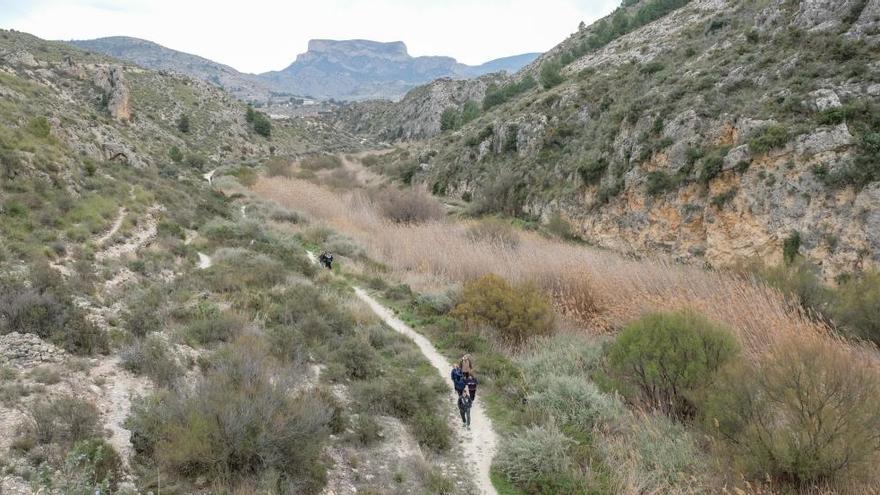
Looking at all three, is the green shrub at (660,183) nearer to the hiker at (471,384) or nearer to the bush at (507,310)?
the bush at (507,310)

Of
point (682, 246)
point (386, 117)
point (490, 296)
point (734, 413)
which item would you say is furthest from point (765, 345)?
point (386, 117)

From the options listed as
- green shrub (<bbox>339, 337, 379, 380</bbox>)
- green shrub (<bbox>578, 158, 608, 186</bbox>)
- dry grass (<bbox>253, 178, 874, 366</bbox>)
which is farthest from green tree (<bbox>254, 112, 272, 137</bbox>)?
green shrub (<bbox>339, 337, 379, 380</bbox>)

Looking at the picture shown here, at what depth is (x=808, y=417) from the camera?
6180mm

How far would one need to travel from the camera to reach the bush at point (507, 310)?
14.0 m

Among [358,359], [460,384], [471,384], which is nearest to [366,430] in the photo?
[460,384]

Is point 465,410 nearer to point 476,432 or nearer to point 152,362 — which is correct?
point 476,432

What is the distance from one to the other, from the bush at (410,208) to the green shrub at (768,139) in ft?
61.1

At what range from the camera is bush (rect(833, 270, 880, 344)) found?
973 centimetres

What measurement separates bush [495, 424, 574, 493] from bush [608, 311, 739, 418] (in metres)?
2.03

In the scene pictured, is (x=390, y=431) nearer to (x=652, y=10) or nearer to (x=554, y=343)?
(x=554, y=343)

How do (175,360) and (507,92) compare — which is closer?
(175,360)

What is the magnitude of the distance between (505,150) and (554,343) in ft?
106

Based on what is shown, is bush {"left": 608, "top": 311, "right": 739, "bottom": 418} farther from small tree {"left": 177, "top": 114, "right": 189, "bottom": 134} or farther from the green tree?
the green tree

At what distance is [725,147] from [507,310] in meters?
16.9
